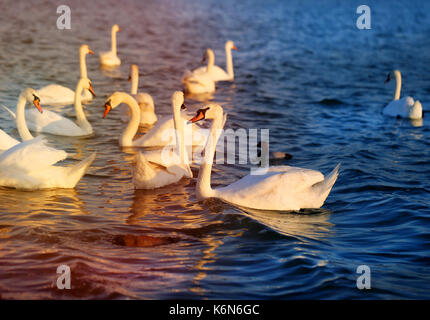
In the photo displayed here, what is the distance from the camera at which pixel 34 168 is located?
25.1 feet

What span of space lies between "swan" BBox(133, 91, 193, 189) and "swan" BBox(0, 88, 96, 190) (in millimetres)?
686

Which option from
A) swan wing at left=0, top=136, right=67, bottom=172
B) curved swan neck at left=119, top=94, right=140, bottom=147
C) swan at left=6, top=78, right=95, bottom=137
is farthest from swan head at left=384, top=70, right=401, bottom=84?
swan wing at left=0, top=136, right=67, bottom=172

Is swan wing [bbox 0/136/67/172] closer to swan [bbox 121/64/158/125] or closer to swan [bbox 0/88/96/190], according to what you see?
swan [bbox 0/88/96/190]

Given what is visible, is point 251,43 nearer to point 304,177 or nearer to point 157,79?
point 157,79

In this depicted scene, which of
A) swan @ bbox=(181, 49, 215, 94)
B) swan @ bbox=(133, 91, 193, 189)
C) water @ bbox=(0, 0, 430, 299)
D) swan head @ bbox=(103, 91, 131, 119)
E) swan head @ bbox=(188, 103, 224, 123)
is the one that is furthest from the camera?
swan @ bbox=(181, 49, 215, 94)

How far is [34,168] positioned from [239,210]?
8.31 feet

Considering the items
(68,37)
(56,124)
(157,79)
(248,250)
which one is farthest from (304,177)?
(68,37)

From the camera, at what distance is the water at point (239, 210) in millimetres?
5512

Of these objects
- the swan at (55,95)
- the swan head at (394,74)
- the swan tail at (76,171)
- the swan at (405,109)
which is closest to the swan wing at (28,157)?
the swan tail at (76,171)

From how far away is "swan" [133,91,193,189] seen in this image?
8180mm

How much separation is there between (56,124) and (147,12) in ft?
68.2

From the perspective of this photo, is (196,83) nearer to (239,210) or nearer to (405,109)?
(405,109)

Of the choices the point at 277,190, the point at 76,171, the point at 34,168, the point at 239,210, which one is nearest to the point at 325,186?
the point at 277,190

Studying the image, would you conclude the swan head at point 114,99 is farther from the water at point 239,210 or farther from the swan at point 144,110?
the swan at point 144,110
